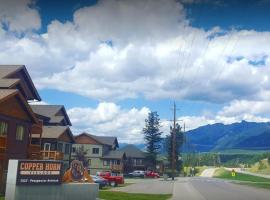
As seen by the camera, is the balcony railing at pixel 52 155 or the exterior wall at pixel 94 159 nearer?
the balcony railing at pixel 52 155

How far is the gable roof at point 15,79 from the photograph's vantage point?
36.8 meters

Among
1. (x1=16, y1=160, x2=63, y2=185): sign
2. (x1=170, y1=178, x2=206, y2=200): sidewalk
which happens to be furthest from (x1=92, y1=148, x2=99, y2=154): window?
(x1=16, y1=160, x2=63, y2=185): sign

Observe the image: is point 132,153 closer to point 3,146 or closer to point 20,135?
point 20,135

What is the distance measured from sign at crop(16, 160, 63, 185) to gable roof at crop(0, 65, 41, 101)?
A: 15.3 metres

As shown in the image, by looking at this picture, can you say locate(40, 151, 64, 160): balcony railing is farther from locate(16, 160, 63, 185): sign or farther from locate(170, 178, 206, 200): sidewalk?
locate(16, 160, 63, 185): sign

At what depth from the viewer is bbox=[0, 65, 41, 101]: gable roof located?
3675 centimetres

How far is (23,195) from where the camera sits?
69.3 feet

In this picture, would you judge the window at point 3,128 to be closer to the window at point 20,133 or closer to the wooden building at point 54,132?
the window at point 20,133

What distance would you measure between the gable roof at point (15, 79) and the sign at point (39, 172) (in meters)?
15.3

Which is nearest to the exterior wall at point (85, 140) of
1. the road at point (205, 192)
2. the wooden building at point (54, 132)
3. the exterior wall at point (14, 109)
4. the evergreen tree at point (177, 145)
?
the evergreen tree at point (177, 145)

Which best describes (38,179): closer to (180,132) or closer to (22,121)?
(22,121)

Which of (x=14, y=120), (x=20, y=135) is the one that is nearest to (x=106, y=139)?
(x=20, y=135)

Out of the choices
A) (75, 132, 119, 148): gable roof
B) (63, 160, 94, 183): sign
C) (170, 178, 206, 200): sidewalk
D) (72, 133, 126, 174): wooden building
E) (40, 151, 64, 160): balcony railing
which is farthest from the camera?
(75, 132, 119, 148): gable roof

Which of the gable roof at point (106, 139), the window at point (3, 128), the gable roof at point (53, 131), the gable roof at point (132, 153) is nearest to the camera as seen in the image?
the window at point (3, 128)
